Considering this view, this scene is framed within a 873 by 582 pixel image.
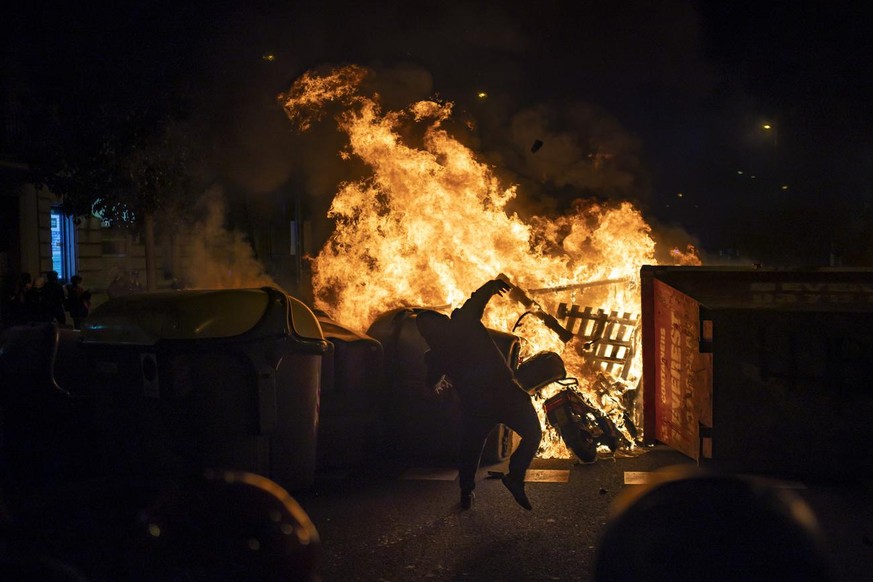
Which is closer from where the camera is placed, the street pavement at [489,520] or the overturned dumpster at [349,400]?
the street pavement at [489,520]

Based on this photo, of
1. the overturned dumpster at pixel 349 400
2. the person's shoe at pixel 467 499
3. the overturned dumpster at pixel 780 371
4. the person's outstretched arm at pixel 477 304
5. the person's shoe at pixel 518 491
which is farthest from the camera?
the overturned dumpster at pixel 349 400

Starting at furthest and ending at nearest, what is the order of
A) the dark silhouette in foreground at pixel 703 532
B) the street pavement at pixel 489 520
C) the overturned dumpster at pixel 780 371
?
the overturned dumpster at pixel 780 371
the street pavement at pixel 489 520
the dark silhouette in foreground at pixel 703 532

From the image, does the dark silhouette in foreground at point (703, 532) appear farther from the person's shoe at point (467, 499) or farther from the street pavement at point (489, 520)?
the person's shoe at point (467, 499)

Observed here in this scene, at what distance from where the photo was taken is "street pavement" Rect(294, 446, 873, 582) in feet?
16.3

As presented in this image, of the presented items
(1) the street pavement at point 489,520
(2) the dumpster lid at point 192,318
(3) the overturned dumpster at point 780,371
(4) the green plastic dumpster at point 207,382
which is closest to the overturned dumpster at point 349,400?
(1) the street pavement at point 489,520

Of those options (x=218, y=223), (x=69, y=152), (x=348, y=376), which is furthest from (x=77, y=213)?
(x=348, y=376)

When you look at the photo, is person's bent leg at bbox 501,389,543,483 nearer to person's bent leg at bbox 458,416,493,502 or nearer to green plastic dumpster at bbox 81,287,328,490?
person's bent leg at bbox 458,416,493,502

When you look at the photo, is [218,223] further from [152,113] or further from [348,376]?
[348,376]

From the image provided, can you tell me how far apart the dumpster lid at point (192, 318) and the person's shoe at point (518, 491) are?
178 centimetres

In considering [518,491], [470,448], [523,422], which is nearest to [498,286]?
[523,422]

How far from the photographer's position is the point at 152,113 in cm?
1695

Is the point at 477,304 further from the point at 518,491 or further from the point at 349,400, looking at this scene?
the point at 349,400

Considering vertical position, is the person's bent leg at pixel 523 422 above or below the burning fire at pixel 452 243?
below

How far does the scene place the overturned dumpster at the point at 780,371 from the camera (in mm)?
6574
